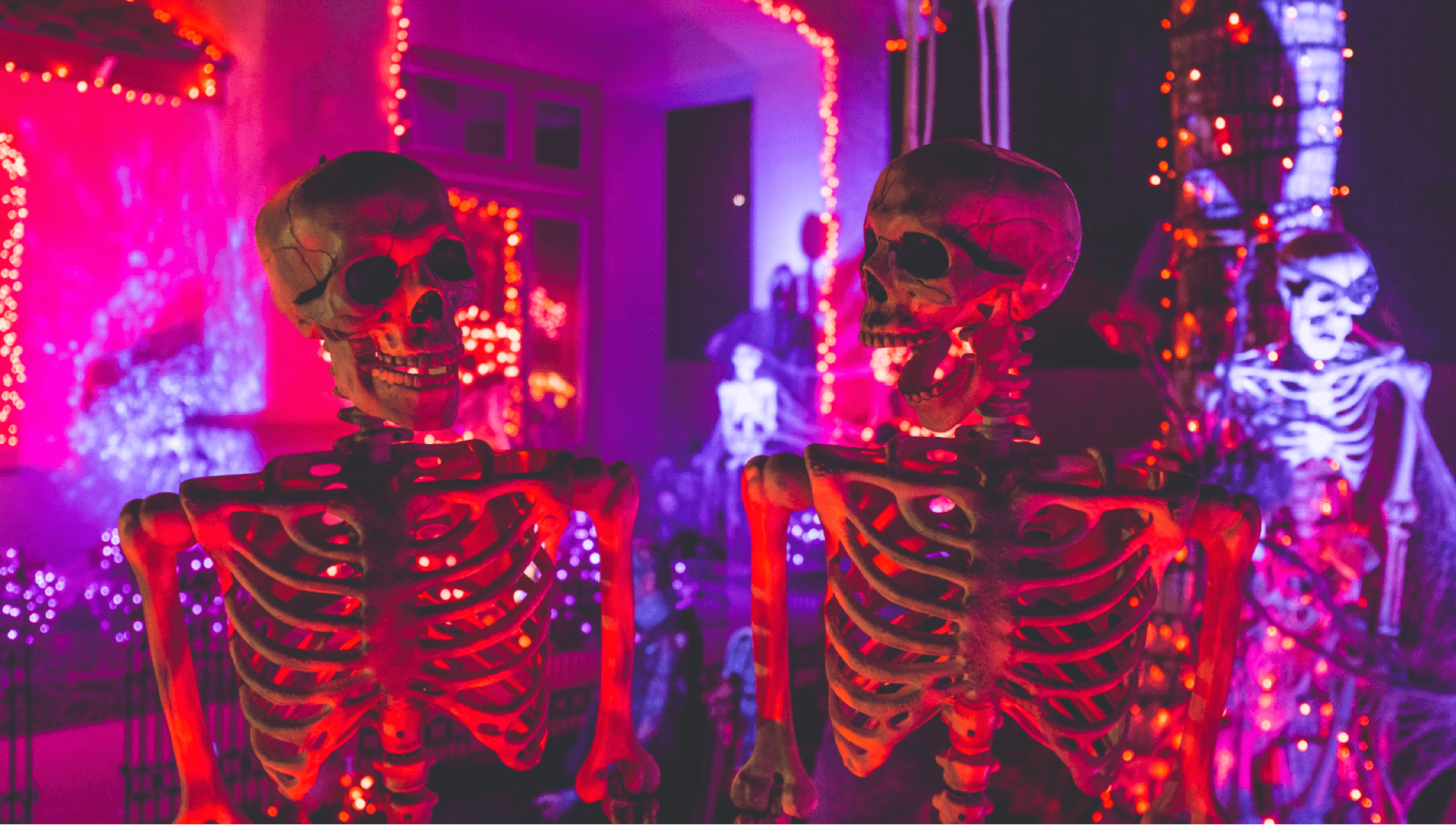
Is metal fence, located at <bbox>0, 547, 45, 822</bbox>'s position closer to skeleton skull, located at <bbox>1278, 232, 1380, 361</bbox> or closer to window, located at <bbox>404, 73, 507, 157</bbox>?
window, located at <bbox>404, 73, 507, 157</bbox>

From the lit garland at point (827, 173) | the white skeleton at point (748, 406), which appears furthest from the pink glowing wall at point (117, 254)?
the lit garland at point (827, 173)

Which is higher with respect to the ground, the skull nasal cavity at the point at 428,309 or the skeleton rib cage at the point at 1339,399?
the skull nasal cavity at the point at 428,309

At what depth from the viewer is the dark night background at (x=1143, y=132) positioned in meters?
2.44

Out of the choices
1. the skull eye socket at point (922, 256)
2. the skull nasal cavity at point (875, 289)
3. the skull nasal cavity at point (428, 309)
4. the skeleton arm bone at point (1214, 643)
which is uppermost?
the skull eye socket at point (922, 256)

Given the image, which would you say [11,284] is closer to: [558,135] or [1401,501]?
[558,135]

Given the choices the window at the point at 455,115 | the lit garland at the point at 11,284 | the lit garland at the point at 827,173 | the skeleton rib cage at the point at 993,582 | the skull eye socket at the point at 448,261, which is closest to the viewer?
the skeleton rib cage at the point at 993,582

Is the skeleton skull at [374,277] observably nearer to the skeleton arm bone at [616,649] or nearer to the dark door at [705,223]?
the skeleton arm bone at [616,649]

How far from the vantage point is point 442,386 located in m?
1.26

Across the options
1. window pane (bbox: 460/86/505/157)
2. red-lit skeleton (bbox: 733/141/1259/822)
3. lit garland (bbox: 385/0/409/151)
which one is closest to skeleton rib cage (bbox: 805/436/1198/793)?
red-lit skeleton (bbox: 733/141/1259/822)

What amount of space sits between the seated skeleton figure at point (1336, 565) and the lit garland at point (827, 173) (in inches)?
147

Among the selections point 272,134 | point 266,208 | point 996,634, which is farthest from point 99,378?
point 996,634

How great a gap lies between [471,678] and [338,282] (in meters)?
0.55

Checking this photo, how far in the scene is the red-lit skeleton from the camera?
46.1 inches

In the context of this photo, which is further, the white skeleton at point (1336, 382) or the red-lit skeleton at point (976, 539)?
the white skeleton at point (1336, 382)
